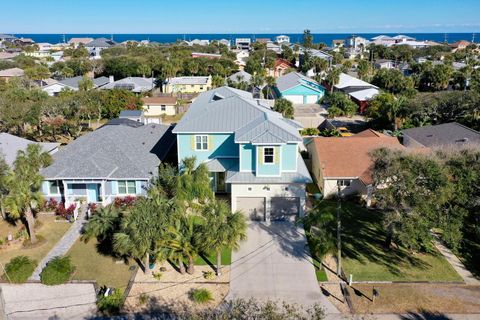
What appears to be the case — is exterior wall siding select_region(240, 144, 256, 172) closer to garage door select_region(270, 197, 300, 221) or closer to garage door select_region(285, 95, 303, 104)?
garage door select_region(270, 197, 300, 221)

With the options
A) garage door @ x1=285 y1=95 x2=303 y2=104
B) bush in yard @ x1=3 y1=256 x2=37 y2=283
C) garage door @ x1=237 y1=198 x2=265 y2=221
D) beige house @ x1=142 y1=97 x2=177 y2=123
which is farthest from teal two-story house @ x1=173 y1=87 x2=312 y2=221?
garage door @ x1=285 y1=95 x2=303 y2=104

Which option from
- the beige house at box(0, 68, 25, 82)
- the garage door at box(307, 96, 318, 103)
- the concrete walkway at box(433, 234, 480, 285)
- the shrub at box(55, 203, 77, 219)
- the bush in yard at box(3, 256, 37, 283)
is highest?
the beige house at box(0, 68, 25, 82)

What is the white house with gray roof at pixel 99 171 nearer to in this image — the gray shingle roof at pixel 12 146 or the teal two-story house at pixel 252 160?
the gray shingle roof at pixel 12 146

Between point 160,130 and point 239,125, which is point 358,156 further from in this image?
point 160,130

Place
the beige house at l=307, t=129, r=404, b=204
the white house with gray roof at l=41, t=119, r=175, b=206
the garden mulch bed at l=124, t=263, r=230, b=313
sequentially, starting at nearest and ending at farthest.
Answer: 1. the garden mulch bed at l=124, t=263, r=230, b=313
2. the white house with gray roof at l=41, t=119, r=175, b=206
3. the beige house at l=307, t=129, r=404, b=204

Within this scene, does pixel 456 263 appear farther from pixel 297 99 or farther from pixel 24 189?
pixel 297 99

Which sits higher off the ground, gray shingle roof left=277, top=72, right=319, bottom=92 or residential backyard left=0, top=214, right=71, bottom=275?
gray shingle roof left=277, top=72, right=319, bottom=92

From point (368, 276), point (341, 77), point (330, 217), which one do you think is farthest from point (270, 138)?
point (341, 77)

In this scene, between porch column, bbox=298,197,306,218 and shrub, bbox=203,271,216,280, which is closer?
shrub, bbox=203,271,216,280

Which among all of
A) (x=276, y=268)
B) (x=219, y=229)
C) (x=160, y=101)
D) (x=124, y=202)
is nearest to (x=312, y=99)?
(x=160, y=101)
